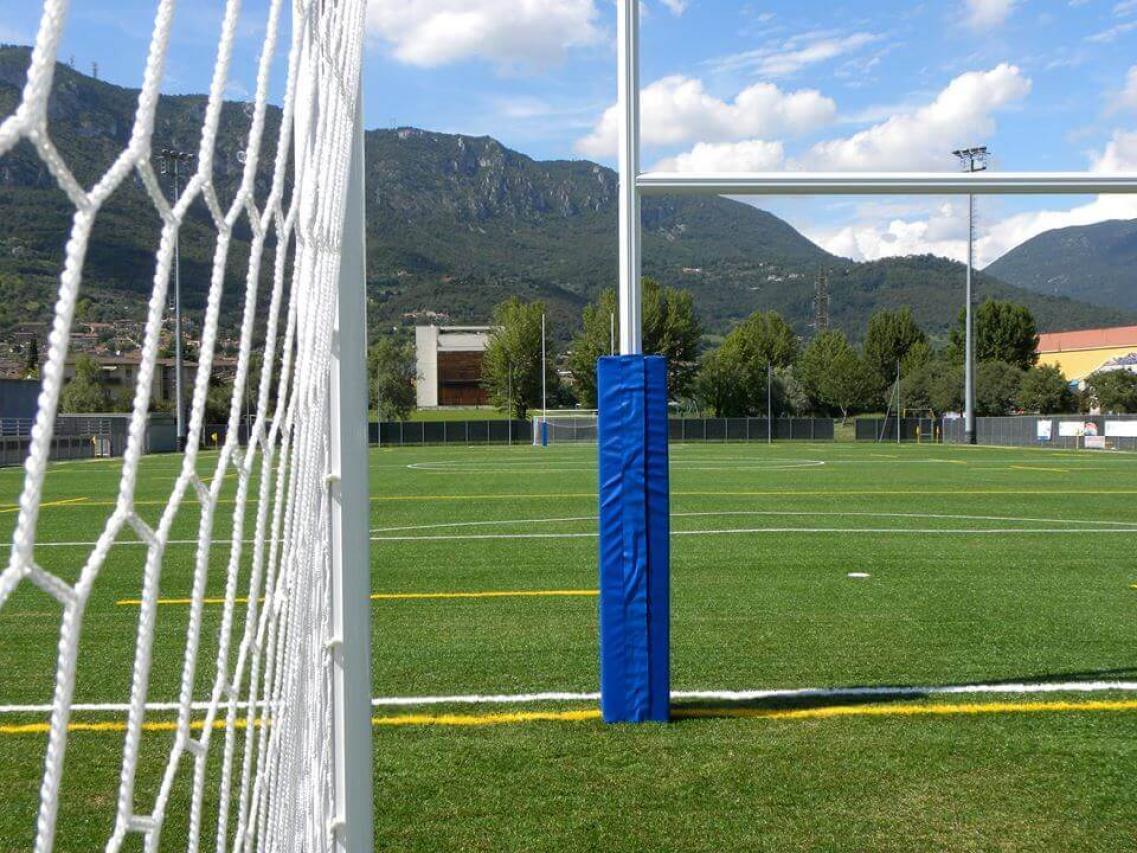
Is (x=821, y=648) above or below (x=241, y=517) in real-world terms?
below

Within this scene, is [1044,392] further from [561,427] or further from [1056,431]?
[561,427]

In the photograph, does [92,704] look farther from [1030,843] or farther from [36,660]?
[1030,843]

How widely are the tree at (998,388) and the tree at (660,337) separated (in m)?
18.7

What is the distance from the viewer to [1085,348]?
85625 mm

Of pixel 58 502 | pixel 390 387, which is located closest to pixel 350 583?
pixel 58 502

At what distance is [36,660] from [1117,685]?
501 cm

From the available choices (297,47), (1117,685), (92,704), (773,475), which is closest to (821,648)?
(1117,685)


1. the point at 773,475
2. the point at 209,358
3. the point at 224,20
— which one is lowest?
the point at 773,475

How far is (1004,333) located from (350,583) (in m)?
85.5

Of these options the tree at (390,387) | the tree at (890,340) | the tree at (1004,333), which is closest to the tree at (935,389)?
the tree at (1004,333)

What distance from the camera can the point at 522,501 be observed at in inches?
571

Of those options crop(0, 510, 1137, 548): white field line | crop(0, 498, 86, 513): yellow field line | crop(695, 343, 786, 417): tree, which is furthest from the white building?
crop(0, 510, 1137, 548): white field line

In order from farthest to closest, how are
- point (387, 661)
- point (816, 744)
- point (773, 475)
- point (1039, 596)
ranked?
point (773, 475) → point (1039, 596) → point (387, 661) → point (816, 744)

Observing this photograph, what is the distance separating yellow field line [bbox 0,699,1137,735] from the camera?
4281mm
